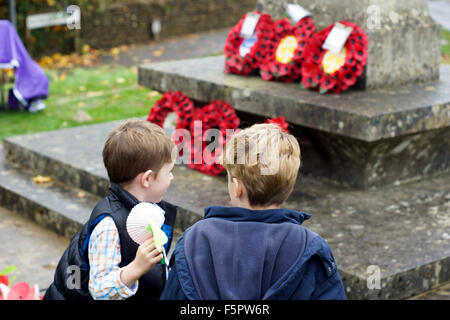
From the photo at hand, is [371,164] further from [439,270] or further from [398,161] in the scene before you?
[439,270]

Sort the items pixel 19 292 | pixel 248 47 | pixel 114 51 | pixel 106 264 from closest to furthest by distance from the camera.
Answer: pixel 106 264, pixel 19 292, pixel 248 47, pixel 114 51

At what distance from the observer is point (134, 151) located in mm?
2443

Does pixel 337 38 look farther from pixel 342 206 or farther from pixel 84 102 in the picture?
pixel 84 102

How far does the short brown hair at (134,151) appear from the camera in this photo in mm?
2449

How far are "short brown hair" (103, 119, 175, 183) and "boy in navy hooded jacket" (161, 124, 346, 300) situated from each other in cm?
49

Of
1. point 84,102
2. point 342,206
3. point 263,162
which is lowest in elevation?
point 84,102

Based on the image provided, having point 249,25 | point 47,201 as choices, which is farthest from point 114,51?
point 47,201

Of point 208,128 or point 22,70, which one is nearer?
point 208,128

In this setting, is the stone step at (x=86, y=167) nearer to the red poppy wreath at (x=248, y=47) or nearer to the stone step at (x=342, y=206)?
the stone step at (x=342, y=206)

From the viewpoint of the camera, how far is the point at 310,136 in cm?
481

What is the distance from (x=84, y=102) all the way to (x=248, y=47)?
3.96 metres
